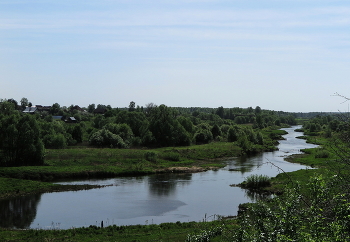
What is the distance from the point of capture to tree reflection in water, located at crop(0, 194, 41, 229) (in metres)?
32.3

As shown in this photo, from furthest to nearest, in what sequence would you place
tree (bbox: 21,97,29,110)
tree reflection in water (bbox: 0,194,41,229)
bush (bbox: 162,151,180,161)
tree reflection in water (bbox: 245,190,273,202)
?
1. tree (bbox: 21,97,29,110)
2. bush (bbox: 162,151,180,161)
3. tree reflection in water (bbox: 245,190,273,202)
4. tree reflection in water (bbox: 0,194,41,229)

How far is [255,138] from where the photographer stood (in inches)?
3834

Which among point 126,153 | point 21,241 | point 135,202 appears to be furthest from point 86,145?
point 21,241

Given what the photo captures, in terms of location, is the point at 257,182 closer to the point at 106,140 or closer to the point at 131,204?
the point at 131,204

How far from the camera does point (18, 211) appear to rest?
36.4 m

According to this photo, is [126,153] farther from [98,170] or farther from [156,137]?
[156,137]

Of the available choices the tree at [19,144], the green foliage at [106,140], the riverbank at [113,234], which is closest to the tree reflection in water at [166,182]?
the riverbank at [113,234]

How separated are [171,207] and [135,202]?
4456 millimetres

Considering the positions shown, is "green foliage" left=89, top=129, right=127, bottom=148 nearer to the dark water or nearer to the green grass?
the dark water

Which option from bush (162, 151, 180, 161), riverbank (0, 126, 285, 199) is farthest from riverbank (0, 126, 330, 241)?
bush (162, 151, 180, 161)

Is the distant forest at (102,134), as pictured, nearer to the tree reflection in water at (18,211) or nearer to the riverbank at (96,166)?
the riverbank at (96,166)

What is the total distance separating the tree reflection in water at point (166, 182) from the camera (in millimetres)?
45750

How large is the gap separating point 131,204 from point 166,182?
1281cm

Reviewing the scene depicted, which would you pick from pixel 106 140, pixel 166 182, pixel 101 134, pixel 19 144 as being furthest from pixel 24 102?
pixel 166 182
